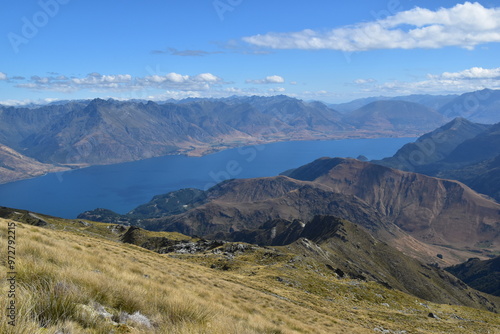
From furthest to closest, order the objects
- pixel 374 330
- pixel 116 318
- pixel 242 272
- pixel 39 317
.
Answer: pixel 242 272 < pixel 374 330 < pixel 116 318 < pixel 39 317

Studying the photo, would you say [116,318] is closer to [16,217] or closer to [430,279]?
[16,217]

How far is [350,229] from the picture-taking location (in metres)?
151

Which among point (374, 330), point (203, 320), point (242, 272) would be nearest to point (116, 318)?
point (203, 320)

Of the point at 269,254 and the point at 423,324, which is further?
the point at 269,254

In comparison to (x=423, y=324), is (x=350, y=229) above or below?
below

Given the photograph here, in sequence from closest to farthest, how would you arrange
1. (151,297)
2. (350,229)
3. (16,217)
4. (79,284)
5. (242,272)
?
1. (79,284)
2. (151,297)
3. (242,272)
4. (16,217)
5. (350,229)

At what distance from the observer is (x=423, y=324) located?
37375 mm

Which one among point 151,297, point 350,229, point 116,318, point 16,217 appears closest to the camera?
point 116,318

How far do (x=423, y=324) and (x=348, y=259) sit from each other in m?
85.0

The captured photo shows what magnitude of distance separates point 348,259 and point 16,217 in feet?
347

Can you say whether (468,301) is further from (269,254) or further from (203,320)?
(203,320)

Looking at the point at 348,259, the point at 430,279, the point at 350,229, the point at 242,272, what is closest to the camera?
the point at 242,272

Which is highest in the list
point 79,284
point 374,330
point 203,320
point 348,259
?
point 79,284

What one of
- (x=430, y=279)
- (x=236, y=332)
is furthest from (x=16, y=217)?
(x=430, y=279)
